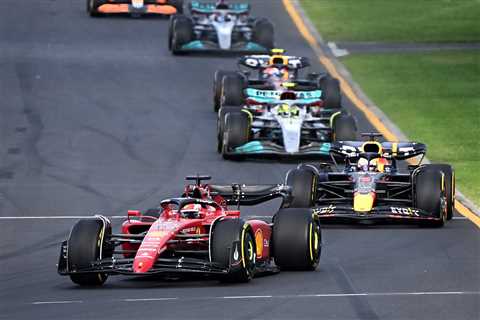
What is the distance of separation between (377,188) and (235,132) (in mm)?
6930

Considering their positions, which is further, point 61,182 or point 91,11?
point 91,11

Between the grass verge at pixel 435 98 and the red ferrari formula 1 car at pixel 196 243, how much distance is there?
268 inches

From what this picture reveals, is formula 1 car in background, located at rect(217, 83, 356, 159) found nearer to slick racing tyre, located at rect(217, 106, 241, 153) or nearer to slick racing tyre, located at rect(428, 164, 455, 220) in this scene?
slick racing tyre, located at rect(217, 106, 241, 153)

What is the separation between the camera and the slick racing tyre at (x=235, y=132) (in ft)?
98.1

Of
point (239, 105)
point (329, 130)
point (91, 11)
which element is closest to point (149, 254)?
point (329, 130)

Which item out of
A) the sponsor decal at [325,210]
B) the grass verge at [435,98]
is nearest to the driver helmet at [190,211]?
the sponsor decal at [325,210]

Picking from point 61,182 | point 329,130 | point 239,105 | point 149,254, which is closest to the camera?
point 149,254

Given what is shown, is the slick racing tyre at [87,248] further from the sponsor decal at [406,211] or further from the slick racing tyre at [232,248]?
the sponsor decal at [406,211]

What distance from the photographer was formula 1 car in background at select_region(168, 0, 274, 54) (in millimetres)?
43375

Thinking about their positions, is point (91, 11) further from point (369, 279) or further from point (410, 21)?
point (369, 279)

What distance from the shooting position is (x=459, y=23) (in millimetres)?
49812

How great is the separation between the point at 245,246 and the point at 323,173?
644 centimetres

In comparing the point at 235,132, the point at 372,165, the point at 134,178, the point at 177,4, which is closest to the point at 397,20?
the point at 177,4

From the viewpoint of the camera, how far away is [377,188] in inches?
920
